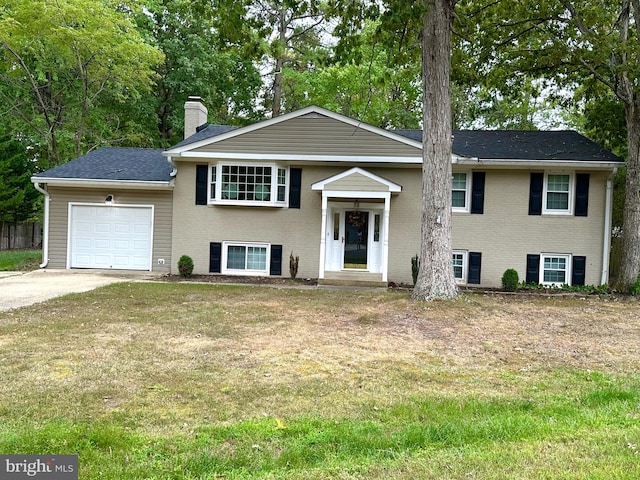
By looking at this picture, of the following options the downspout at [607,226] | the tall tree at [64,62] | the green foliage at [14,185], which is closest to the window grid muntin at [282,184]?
the downspout at [607,226]

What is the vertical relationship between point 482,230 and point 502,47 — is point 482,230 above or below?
below

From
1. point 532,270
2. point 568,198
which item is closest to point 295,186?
point 532,270

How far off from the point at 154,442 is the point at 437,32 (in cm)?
929

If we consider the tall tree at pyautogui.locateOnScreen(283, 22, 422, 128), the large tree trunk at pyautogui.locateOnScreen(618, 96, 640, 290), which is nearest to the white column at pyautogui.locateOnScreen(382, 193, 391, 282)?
the large tree trunk at pyautogui.locateOnScreen(618, 96, 640, 290)

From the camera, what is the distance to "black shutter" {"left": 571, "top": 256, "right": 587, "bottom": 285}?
44.7 feet

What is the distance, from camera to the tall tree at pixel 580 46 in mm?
11844

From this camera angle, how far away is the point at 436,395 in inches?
176

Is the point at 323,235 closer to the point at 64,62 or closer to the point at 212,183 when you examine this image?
the point at 212,183

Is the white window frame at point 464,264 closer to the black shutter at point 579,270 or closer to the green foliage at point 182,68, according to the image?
the black shutter at point 579,270

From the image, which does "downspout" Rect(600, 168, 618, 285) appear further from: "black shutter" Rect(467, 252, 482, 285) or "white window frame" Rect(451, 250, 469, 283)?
"white window frame" Rect(451, 250, 469, 283)

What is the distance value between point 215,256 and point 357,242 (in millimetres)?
4156

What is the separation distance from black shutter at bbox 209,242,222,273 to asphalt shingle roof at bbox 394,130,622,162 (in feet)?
23.2

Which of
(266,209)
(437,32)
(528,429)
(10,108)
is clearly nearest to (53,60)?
(10,108)

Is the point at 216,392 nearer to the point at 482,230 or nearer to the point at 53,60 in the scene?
the point at 482,230
